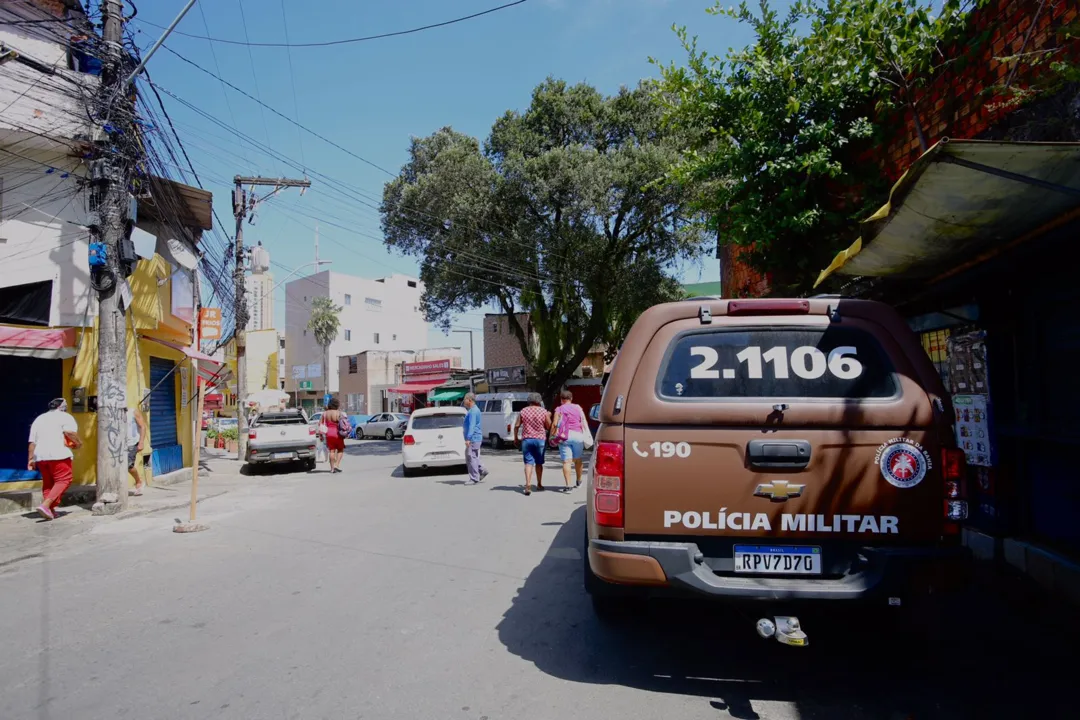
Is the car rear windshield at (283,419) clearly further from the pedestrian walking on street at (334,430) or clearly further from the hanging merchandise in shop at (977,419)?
the hanging merchandise in shop at (977,419)

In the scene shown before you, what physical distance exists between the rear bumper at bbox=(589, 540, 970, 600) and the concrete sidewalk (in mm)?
7108

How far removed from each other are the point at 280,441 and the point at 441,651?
1419 centimetres

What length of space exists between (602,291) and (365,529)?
1519 centimetres

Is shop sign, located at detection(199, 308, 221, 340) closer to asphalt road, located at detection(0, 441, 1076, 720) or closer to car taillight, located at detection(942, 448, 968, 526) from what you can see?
asphalt road, located at detection(0, 441, 1076, 720)

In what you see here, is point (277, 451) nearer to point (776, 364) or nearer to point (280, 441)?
point (280, 441)

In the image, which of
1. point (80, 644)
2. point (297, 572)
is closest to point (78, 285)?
point (297, 572)

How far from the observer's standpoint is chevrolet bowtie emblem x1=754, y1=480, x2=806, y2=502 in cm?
340

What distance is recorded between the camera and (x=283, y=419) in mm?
17781

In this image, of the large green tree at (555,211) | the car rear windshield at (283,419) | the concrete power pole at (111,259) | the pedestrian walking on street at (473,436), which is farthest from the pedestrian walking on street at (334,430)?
the large green tree at (555,211)

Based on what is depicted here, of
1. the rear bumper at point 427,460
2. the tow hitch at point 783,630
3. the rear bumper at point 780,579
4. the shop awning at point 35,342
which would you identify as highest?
the shop awning at point 35,342

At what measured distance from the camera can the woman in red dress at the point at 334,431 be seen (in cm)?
1584

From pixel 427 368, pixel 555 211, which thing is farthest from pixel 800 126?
pixel 427 368

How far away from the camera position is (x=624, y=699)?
137 inches

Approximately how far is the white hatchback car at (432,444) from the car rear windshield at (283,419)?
447 cm
